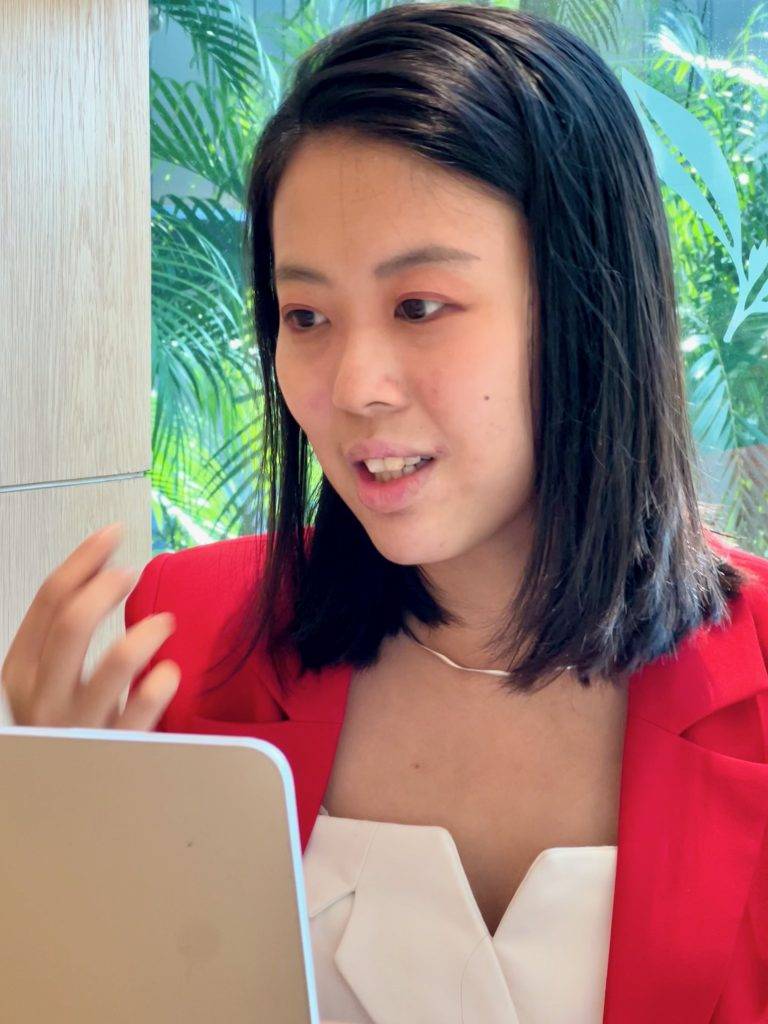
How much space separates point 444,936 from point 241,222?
215cm

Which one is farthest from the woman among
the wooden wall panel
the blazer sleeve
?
the wooden wall panel

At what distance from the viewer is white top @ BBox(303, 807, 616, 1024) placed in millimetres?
1096

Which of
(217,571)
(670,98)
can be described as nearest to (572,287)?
(217,571)

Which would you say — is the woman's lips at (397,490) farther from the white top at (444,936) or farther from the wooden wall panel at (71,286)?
the wooden wall panel at (71,286)

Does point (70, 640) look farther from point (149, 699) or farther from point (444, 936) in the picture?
point (444, 936)

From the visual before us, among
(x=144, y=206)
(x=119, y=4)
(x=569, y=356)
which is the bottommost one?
(x=569, y=356)

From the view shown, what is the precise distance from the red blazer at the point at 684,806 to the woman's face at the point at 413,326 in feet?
0.85

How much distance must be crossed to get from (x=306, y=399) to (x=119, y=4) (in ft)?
3.76

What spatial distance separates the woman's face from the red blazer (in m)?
0.26

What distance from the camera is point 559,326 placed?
1.09 meters

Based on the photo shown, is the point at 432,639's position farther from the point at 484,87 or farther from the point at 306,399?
the point at 484,87

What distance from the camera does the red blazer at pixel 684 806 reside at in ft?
3.53

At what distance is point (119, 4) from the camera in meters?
1.95

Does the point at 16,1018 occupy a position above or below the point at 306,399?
below
